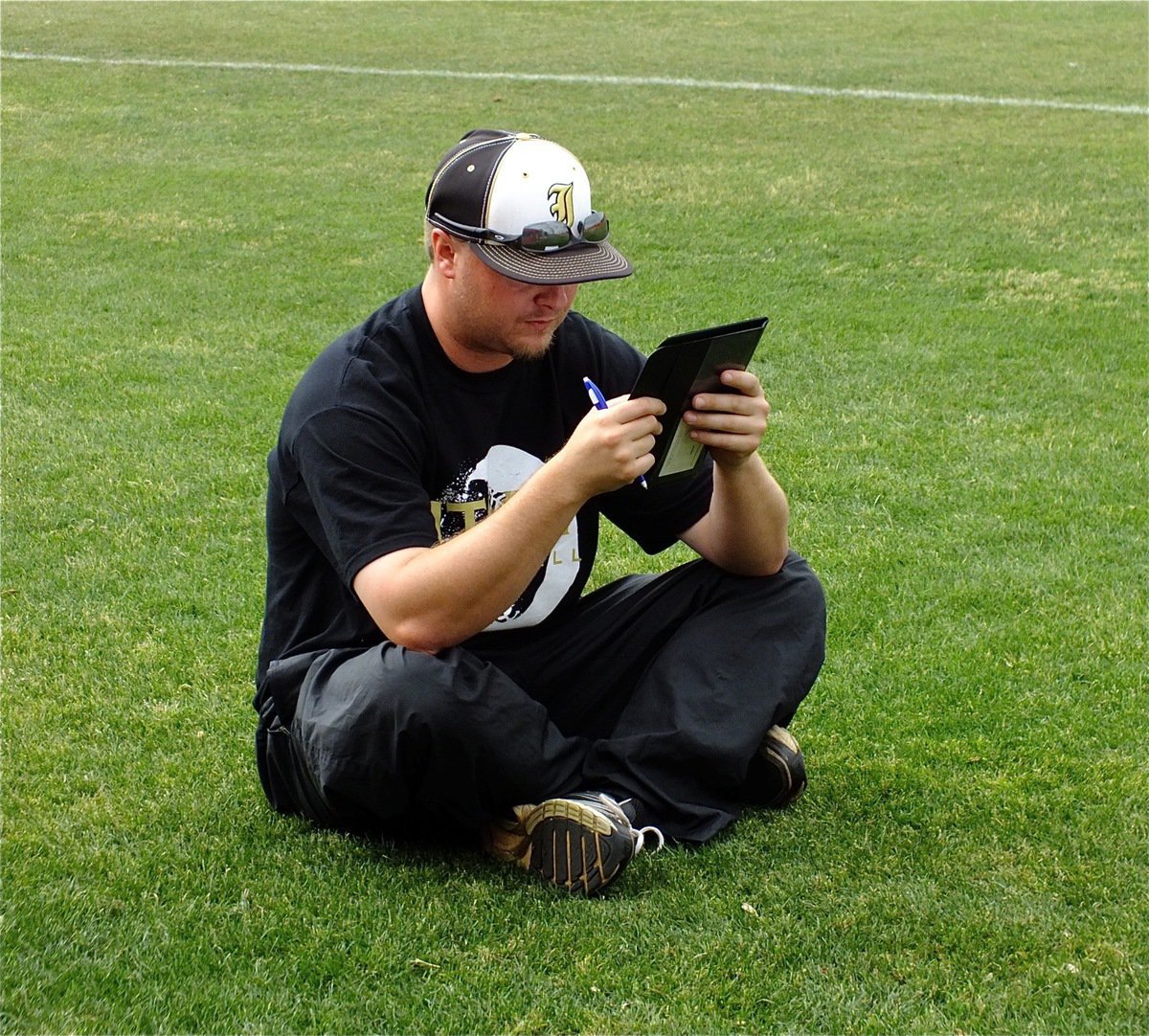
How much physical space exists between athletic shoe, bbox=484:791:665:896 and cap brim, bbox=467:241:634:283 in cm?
105

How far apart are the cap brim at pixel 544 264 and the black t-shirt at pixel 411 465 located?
9.8 inches

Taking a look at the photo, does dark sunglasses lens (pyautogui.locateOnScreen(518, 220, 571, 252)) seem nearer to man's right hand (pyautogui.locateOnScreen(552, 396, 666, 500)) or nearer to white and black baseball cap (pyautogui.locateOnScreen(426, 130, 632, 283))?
white and black baseball cap (pyautogui.locateOnScreen(426, 130, 632, 283))

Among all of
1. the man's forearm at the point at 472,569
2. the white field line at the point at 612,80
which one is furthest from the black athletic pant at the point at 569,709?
the white field line at the point at 612,80

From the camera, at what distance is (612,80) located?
618 inches

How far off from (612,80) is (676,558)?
11.3 m

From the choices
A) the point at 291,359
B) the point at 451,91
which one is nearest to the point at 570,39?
the point at 451,91

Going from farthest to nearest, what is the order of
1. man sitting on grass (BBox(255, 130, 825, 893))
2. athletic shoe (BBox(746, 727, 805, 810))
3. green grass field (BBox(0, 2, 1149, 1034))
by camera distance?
1. athletic shoe (BBox(746, 727, 805, 810))
2. man sitting on grass (BBox(255, 130, 825, 893))
3. green grass field (BBox(0, 2, 1149, 1034))

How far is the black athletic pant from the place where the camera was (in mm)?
3098

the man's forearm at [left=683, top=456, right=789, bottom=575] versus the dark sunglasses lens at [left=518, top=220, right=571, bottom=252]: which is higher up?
the dark sunglasses lens at [left=518, top=220, right=571, bottom=252]

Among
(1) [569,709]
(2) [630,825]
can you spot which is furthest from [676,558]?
(2) [630,825]

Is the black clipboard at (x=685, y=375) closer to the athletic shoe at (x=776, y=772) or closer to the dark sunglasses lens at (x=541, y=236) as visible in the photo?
the dark sunglasses lens at (x=541, y=236)

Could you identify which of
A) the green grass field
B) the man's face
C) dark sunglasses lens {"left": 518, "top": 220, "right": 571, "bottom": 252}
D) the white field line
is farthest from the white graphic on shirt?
the white field line

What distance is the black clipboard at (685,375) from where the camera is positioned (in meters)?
2.95

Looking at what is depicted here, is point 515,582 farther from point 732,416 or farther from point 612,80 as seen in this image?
point 612,80
